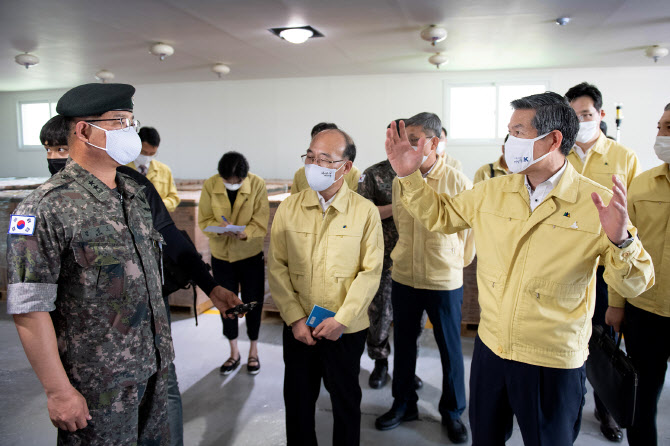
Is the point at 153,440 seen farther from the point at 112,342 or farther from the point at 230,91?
the point at 230,91

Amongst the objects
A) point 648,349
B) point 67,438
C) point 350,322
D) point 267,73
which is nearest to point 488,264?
point 350,322

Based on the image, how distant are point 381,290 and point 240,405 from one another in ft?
3.99

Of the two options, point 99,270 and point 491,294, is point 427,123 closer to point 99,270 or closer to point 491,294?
point 491,294

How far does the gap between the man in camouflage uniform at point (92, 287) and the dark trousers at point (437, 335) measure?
4.52 feet

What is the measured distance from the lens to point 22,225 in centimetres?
127

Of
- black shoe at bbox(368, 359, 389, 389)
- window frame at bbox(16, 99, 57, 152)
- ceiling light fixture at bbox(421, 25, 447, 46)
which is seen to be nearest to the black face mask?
black shoe at bbox(368, 359, 389, 389)

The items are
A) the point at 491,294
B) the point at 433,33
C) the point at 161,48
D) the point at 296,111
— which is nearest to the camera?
the point at 491,294

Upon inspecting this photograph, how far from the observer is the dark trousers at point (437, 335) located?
8.09 feet

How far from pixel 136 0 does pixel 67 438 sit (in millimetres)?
4404

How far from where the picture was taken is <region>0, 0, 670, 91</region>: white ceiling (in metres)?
Answer: 4.81

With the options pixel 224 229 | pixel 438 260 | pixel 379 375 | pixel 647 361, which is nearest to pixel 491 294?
pixel 438 260

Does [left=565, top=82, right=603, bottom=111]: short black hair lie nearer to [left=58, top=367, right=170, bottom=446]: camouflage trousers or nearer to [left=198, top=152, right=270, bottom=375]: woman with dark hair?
[left=198, top=152, right=270, bottom=375]: woman with dark hair

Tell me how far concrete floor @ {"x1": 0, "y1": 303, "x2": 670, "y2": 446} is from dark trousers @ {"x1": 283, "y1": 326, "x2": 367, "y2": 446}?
1.81 feet

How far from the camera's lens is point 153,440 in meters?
1.62
